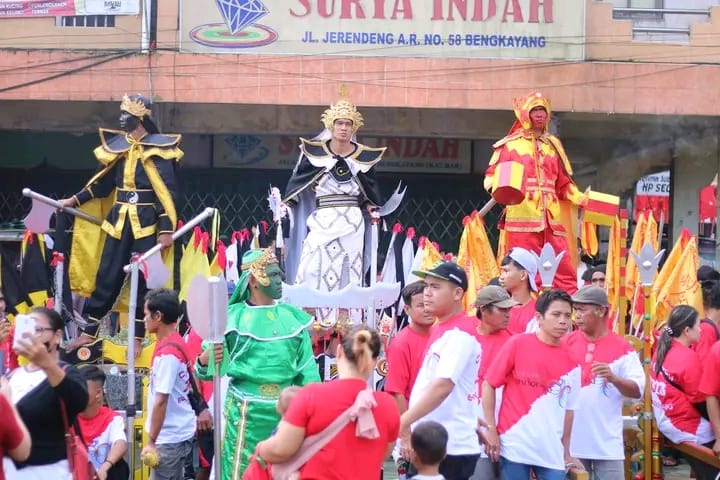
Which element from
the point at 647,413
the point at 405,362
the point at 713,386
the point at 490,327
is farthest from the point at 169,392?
the point at 713,386

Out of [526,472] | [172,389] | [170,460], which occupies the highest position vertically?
[172,389]

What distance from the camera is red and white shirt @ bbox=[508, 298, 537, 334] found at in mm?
8461

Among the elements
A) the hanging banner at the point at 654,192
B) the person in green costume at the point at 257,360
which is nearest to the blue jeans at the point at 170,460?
the person in green costume at the point at 257,360

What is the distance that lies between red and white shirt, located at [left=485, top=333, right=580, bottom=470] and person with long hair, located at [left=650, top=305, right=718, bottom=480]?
1.67 m

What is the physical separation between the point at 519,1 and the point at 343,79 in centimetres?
240

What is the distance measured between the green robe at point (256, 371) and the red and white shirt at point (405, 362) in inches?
18.7

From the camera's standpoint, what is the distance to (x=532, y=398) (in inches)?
283

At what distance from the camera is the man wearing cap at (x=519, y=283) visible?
8.45 meters

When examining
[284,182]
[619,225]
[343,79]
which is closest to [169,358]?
[619,225]

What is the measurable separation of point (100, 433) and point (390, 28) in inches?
352

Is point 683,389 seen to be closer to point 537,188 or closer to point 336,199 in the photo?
point 537,188

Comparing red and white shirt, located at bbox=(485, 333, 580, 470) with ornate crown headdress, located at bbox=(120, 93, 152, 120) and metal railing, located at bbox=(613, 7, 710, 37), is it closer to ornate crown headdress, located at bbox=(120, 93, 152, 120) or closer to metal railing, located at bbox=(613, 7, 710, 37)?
ornate crown headdress, located at bbox=(120, 93, 152, 120)

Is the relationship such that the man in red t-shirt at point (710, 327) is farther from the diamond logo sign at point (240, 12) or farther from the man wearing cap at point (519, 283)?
the diamond logo sign at point (240, 12)

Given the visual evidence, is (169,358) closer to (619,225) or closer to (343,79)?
(619,225)
